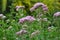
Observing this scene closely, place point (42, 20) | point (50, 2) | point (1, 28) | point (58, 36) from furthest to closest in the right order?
point (50, 2) → point (1, 28) → point (42, 20) → point (58, 36)

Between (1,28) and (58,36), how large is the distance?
0.71 metres

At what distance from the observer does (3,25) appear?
3.32 m

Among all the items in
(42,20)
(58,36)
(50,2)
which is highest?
(50,2)

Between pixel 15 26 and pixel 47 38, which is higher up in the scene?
pixel 15 26

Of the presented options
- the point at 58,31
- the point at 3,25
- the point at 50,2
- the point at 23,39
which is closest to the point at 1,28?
the point at 3,25

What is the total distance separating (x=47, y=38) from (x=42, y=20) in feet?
0.80

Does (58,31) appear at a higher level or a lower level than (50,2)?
lower

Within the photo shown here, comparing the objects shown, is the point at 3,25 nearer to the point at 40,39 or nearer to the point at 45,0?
the point at 40,39

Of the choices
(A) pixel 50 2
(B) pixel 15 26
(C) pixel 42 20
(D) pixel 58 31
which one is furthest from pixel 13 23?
(A) pixel 50 2

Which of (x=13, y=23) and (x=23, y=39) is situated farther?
(x=13, y=23)

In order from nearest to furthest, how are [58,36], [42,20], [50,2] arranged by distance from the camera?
1. [58,36]
2. [42,20]
3. [50,2]

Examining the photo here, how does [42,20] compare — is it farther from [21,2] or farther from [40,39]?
[21,2]

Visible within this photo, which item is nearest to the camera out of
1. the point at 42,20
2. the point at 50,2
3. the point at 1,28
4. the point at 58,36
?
the point at 58,36

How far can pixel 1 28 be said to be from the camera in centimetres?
327
